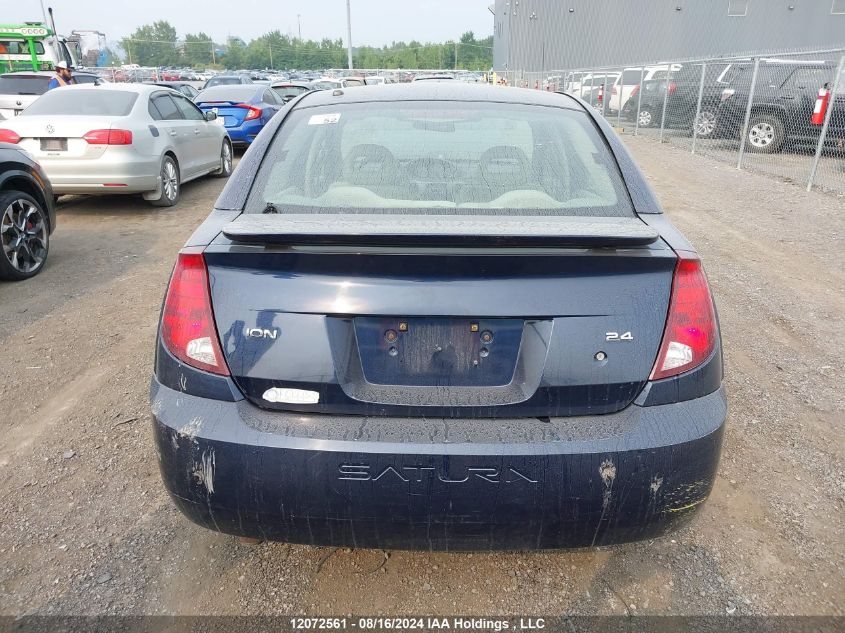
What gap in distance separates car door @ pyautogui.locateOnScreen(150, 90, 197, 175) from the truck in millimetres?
14647

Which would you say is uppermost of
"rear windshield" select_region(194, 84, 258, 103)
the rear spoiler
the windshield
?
the windshield

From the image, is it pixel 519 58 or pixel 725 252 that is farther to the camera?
pixel 519 58

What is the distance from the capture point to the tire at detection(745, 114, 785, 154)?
42.3 ft

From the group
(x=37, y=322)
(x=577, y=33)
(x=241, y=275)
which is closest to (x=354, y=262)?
(x=241, y=275)

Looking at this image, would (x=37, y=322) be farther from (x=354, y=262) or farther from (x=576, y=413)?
(x=576, y=413)

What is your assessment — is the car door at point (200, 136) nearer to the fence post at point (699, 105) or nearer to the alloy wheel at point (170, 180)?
the alloy wheel at point (170, 180)

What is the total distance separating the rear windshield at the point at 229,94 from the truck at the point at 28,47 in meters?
10.1

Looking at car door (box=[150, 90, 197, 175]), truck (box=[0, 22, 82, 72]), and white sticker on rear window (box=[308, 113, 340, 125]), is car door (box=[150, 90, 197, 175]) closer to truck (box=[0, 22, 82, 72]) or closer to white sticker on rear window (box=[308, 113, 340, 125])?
white sticker on rear window (box=[308, 113, 340, 125])

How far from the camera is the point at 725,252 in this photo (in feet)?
21.9

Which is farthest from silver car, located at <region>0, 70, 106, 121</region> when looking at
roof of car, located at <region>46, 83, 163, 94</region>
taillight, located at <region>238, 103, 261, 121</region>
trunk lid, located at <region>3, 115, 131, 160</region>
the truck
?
the truck

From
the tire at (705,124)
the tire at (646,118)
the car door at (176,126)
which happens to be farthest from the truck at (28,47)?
the tire at (705,124)

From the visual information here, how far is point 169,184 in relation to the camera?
8.59m

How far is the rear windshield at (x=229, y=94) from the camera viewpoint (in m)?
13.3

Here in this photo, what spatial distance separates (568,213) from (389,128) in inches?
35.1
